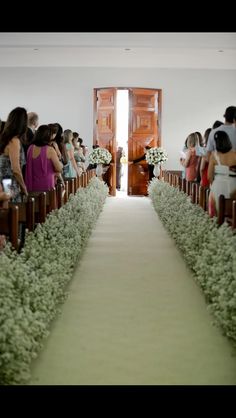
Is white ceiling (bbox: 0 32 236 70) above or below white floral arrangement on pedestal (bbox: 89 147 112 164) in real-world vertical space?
above

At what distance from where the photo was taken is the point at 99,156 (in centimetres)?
1645

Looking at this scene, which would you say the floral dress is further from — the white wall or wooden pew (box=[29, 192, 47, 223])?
the white wall

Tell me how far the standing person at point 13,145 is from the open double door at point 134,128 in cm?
1050

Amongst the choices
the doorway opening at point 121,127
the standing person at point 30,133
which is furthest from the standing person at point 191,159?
the doorway opening at point 121,127

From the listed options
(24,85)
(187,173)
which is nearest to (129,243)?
(187,173)

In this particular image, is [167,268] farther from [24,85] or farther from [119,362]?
[24,85]

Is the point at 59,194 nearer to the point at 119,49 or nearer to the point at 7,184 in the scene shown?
the point at 7,184

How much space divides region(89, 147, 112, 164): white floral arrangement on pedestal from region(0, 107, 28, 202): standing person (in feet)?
31.4

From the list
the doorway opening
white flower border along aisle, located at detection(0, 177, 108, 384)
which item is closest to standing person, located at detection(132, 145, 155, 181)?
the doorway opening

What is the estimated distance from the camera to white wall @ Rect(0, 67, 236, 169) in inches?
693

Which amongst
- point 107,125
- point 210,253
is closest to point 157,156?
point 107,125

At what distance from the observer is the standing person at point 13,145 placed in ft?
21.5

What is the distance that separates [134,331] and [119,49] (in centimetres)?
1157

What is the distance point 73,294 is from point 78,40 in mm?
9563
